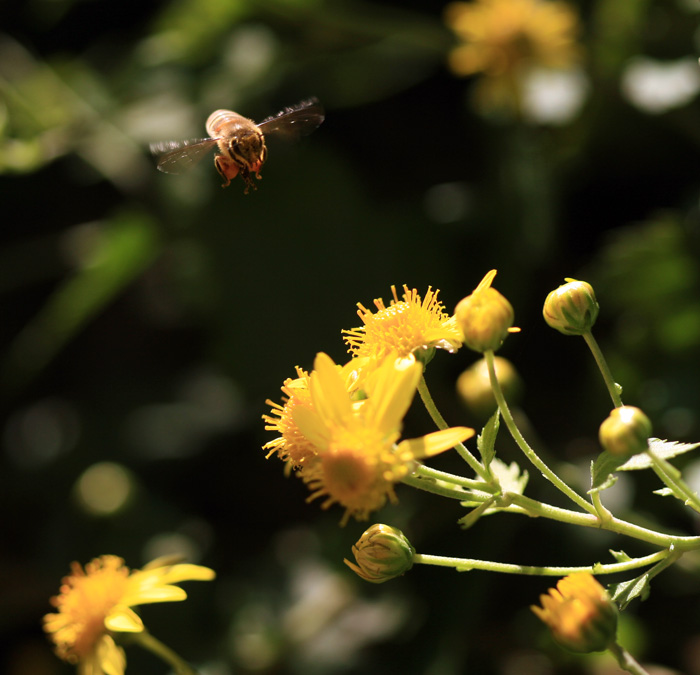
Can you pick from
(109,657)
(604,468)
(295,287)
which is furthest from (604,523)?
(295,287)

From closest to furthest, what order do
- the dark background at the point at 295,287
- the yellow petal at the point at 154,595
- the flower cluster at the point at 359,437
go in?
the flower cluster at the point at 359,437 → the yellow petal at the point at 154,595 → the dark background at the point at 295,287

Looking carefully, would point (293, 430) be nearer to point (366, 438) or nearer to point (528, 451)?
point (366, 438)

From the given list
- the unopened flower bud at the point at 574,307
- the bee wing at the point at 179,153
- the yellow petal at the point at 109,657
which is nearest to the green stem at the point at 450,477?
the unopened flower bud at the point at 574,307

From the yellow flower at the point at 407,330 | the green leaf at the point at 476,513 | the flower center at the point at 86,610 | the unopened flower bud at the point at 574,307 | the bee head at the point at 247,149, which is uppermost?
the bee head at the point at 247,149

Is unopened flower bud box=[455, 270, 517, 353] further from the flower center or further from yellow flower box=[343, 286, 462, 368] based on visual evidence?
the flower center

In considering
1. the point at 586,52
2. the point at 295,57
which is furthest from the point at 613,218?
the point at 295,57

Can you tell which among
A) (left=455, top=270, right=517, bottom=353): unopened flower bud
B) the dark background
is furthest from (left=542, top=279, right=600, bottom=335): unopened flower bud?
the dark background

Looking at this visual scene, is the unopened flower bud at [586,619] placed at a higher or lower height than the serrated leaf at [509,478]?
lower

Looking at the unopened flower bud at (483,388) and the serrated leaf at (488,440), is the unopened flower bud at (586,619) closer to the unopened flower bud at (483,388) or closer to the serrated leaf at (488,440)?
the serrated leaf at (488,440)
